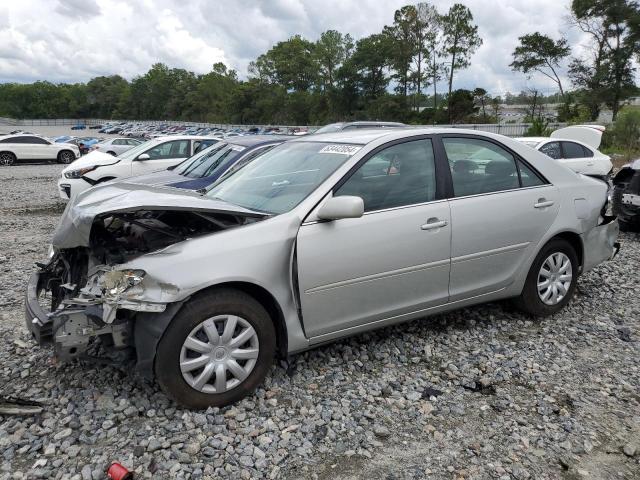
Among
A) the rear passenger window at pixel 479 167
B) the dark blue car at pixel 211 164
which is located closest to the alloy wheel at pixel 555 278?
the rear passenger window at pixel 479 167

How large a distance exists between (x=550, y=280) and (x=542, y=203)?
0.71 metres

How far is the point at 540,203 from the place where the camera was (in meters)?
4.36

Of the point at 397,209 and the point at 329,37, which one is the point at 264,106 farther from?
the point at 397,209

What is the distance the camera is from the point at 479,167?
4.19m

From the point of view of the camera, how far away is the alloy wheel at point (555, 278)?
454 cm

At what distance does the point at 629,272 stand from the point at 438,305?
3485 mm

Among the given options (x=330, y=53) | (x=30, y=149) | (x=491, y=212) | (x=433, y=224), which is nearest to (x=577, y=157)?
(x=491, y=212)

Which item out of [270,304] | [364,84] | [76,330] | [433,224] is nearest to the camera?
[76,330]

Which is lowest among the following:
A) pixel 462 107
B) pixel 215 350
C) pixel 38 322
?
pixel 215 350

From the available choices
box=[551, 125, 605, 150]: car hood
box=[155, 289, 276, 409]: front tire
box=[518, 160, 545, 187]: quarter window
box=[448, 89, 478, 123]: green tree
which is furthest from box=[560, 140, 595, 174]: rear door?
box=[448, 89, 478, 123]: green tree

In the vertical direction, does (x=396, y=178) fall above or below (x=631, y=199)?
above

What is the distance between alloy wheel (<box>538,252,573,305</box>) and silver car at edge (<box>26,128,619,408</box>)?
0.05 ft

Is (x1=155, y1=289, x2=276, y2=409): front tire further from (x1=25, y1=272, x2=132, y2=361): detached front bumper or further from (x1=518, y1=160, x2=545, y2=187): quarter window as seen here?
(x1=518, y1=160, x2=545, y2=187): quarter window

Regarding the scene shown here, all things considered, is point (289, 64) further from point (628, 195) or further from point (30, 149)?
point (628, 195)
